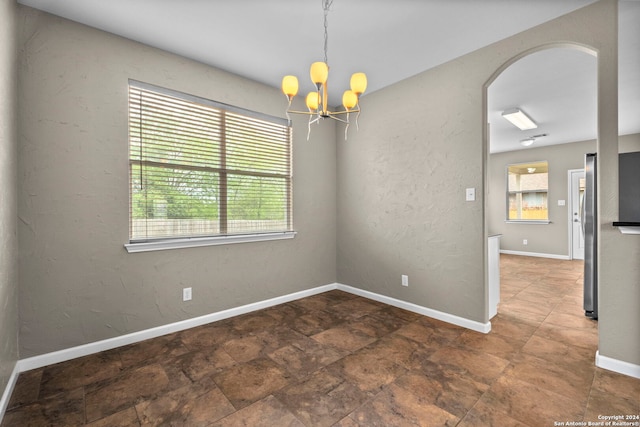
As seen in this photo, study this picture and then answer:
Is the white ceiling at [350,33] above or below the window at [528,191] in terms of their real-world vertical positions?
above

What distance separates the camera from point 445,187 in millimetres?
2889

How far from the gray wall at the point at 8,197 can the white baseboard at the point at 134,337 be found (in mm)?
159

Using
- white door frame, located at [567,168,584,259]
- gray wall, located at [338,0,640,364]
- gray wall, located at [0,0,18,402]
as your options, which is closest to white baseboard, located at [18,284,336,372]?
gray wall, located at [0,0,18,402]

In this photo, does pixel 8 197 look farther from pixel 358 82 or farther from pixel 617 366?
pixel 617 366

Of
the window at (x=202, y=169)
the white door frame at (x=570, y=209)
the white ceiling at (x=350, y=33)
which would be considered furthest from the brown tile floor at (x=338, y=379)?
the white door frame at (x=570, y=209)

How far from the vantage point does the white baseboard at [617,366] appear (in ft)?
6.23

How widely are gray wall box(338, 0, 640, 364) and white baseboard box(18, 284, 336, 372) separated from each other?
1341 mm

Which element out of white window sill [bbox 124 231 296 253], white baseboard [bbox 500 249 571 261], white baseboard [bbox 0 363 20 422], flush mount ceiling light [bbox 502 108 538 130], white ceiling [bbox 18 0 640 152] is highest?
white ceiling [bbox 18 0 640 152]

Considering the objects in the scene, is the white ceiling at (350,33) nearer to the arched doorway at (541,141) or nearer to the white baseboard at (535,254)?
the arched doorway at (541,141)

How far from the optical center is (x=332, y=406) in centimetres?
165

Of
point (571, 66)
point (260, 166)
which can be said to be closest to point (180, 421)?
point (260, 166)

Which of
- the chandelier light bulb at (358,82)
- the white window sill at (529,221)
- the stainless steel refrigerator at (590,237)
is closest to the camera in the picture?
the chandelier light bulb at (358,82)

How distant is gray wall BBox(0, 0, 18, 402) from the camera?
64.5 inches

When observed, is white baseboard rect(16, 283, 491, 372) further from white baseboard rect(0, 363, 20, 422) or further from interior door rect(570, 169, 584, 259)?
interior door rect(570, 169, 584, 259)
